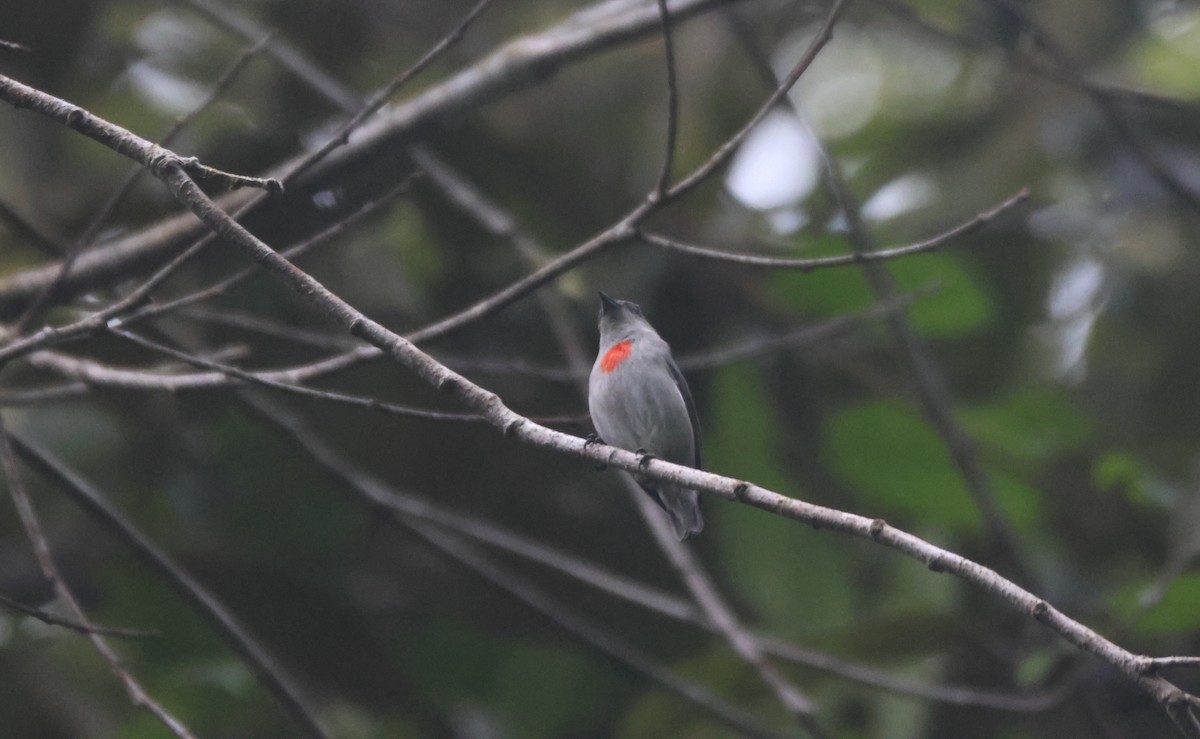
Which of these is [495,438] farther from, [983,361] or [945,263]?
[983,361]

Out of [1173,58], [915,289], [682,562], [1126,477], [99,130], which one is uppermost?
[1173,58]

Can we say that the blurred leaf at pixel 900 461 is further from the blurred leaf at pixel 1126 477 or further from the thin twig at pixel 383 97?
the thin twig at pixel 383 97

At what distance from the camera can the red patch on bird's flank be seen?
4070 mm

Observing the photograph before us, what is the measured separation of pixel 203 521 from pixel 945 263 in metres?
3.32

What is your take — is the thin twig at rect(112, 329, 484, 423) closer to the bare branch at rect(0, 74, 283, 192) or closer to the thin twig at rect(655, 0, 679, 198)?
the bare branch at rect(0, 74, 283, 192)

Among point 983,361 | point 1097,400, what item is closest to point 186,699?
point 983,361

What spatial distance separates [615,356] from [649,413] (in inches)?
10.4

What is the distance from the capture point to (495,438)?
4895 millimetres

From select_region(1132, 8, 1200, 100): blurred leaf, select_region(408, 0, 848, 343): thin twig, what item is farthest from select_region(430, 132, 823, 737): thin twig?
select_region(1132, 8, 1200, 100): blurred leaf

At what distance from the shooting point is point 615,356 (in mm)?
4117

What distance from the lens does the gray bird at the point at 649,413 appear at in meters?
3.95

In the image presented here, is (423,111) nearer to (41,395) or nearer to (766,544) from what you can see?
(41,395)

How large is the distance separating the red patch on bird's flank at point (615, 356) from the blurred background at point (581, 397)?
0.92ft

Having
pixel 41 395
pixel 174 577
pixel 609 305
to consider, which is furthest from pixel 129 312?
pixel 609 305
